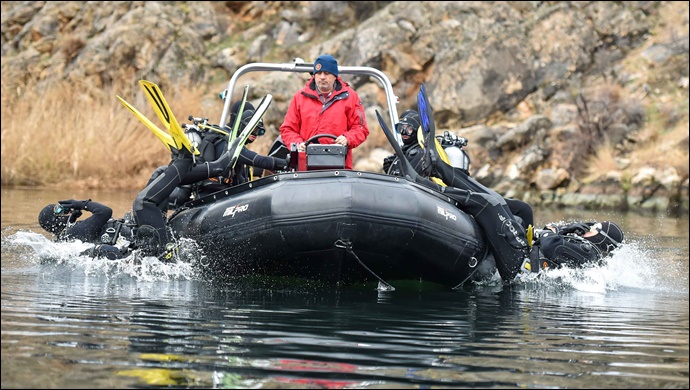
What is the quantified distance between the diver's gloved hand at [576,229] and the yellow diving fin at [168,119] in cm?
368

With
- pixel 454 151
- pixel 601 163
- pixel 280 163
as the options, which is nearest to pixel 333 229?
pixel 280 163

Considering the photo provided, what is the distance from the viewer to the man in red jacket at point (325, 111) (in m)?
9.65

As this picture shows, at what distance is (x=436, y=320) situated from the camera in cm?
706

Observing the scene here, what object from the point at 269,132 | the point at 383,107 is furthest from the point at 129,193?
the point at 383,107

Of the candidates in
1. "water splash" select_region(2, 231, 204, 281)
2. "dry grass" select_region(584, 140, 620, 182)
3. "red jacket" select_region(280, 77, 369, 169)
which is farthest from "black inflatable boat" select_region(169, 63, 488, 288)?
"dry grass" select_region(584, 140, 620, 182)

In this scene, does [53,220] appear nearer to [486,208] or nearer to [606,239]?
[486,208]

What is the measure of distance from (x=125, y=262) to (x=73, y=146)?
1205 cm

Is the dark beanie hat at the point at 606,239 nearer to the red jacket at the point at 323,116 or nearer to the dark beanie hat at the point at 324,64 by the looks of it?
the red jacket at the point at 323,116

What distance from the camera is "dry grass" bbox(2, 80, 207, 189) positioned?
65.5ft

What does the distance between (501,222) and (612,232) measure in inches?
64.9

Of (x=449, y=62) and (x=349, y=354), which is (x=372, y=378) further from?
(x=449, y=62)

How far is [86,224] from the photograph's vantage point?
9.84 meters

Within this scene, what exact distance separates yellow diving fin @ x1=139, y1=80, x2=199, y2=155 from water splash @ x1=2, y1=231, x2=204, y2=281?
2.63 ft

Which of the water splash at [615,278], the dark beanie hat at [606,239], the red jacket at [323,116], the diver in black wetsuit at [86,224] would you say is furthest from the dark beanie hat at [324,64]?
the dark beanie hat at [606,239]
